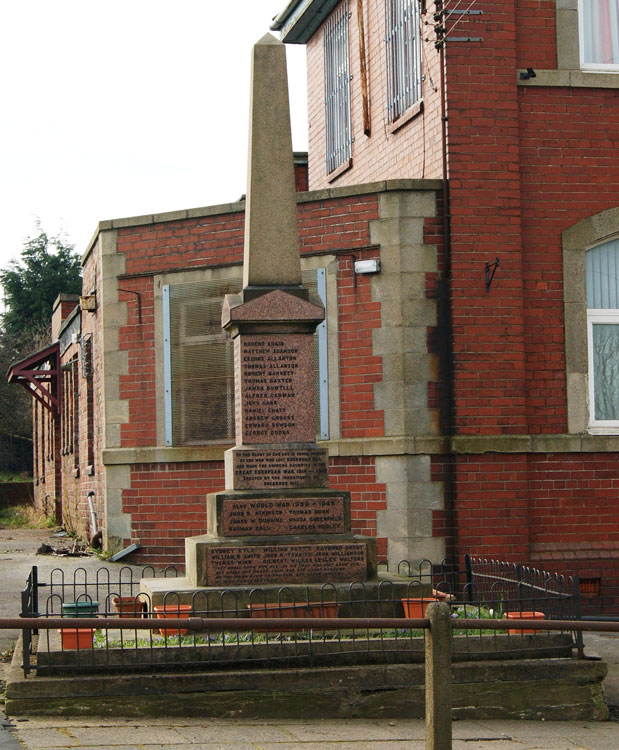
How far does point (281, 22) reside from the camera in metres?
18.7

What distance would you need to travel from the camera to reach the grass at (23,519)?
25734 mm

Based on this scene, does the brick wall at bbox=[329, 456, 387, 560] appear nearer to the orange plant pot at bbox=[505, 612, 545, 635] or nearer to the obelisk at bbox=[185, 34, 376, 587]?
the obelisk at bbox=[185, 34, 376, 587]

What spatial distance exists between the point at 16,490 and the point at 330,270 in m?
24.7

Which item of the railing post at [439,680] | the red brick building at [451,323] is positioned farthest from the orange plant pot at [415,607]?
the red brick building at [451,323]

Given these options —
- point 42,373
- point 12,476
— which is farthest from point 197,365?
point 12,476

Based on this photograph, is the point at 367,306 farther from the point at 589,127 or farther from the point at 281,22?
the point at 281,22

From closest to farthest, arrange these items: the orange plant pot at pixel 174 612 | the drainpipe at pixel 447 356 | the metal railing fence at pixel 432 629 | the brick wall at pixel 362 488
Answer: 1. the metal railing fence at pixel 432 629
2. the orange plant pot at pixel 174 612
3. the drainpipe at pixel 447 356
4. the brick wall at pixel 362 488

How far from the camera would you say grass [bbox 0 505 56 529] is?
84.4ft

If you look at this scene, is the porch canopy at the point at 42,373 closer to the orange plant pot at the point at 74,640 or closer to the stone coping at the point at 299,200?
the stone coping at the point at 299,200

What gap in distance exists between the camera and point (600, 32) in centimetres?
1384

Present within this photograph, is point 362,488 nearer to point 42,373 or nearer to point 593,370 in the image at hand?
point 593,370

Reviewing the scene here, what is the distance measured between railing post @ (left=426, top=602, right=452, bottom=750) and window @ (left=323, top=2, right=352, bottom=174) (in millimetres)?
12313

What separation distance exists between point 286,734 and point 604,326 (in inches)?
306

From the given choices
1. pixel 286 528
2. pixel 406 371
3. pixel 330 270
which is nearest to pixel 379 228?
pixel 330 270
